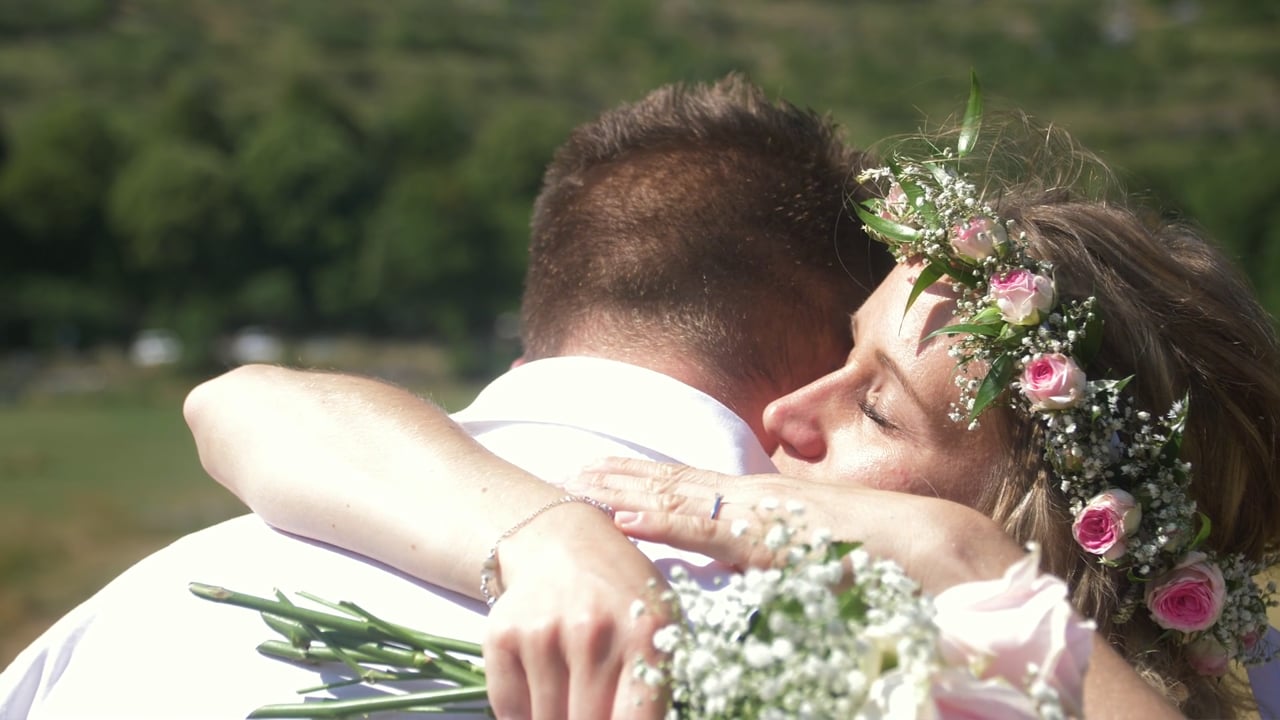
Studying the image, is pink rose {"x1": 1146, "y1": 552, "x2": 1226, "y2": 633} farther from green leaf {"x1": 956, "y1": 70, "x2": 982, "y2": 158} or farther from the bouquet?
the bouquet

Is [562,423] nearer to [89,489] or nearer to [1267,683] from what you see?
[1267,683]

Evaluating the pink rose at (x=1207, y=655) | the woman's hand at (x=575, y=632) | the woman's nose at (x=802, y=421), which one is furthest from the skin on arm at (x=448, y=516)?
the pink rose at (x=1207, y=655)

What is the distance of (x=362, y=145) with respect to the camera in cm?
8619

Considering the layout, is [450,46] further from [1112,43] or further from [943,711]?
[943,711]

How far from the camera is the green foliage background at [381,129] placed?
238 ft

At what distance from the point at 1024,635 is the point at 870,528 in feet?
1.49

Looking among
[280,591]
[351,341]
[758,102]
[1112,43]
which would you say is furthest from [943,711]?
[1112,43]

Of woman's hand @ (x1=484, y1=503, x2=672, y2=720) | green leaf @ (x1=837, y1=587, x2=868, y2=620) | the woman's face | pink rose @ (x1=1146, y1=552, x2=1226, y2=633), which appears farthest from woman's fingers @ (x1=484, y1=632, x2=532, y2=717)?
pink rose @ (x1=1146, y1=552, x2=1226, y2=633)

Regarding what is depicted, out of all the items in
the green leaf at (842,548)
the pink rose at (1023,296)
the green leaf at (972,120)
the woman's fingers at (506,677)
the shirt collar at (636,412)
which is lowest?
the woman's fingers at (506,677)

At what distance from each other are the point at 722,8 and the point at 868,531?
11691 cm

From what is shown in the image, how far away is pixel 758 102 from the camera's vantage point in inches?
147

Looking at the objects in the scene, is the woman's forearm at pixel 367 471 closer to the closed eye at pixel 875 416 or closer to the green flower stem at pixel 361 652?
the green flower stem at pixel 361 652

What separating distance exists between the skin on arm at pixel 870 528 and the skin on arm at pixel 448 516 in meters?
0.12

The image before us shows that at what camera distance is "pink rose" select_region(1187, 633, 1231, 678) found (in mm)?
3010
